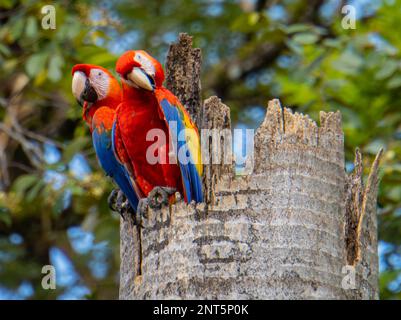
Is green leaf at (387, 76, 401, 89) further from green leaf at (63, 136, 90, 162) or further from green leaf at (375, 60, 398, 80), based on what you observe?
green leaf at (63, 136, 90, 162)

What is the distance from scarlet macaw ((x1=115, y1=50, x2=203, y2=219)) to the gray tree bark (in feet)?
0.98

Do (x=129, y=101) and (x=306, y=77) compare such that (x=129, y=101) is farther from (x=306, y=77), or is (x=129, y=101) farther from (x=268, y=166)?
(x=306, y=77)

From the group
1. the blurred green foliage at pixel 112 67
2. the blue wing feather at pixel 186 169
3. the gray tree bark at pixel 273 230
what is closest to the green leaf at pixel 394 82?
the blurred green foliage at pixel 112 67

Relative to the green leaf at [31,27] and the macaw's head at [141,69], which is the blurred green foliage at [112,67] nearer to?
the green leaf at [31,27]

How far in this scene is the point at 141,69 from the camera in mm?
4094

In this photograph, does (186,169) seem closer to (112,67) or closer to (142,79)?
(142,79)

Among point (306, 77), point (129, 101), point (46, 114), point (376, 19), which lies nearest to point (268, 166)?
point (129, 101)

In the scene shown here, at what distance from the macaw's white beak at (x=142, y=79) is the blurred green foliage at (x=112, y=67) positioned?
1.43m

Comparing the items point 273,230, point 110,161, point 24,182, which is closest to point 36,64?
point 24,182

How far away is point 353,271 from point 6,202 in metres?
3.13

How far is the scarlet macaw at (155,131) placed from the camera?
3854 millimetres

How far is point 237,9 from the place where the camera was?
812 cm

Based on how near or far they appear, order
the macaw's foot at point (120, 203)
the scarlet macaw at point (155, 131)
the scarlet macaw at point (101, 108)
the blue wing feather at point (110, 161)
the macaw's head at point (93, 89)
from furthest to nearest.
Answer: the macaw's head at point (93, 89) < the scarlet macaw at point (101, 108) < the blue wing feather at point (110, 161) < the macaw's foot at point (120, 203) < the scarlet macaw at point (155, 131)

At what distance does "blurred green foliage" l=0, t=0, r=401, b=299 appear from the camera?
5.90m
